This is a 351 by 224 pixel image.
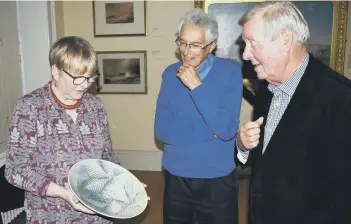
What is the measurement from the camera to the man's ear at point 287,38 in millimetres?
1146

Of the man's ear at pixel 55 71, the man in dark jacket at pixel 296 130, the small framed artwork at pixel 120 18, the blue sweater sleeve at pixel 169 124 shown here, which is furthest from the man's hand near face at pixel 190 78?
the small framed artwork at pixel 120 18

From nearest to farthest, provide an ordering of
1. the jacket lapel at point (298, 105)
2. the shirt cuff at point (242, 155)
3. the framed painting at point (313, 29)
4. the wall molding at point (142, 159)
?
the jacket lapel at point (298, 105)
the shirt cuff at point (242, 155)
the framed painting at point (313, 29)
the wall molding at point (142, 159)

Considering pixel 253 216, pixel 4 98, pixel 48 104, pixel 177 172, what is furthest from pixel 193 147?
pixel 4 98

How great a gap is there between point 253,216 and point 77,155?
77cm

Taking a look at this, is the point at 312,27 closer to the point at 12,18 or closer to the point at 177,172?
the point at 177,172

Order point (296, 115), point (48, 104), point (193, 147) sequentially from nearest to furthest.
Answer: point (296, 115) < point (48, 104) < point (193, 147)

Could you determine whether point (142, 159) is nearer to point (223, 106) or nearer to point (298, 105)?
point (223, 106)

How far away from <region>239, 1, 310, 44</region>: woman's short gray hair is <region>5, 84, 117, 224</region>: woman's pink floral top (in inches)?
32.0

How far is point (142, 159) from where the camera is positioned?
4379 mm

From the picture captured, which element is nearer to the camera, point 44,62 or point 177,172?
point 177,172

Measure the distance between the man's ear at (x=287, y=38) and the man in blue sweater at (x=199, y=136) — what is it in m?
0.48

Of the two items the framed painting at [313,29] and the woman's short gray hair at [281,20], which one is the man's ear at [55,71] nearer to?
the woman's short gray hair at [281,20]

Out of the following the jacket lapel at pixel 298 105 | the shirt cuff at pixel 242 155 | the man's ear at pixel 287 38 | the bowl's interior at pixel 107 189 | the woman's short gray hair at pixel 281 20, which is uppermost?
the woman's short gray hair at pixel 281 20

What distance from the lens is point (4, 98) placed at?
304 centimetres
